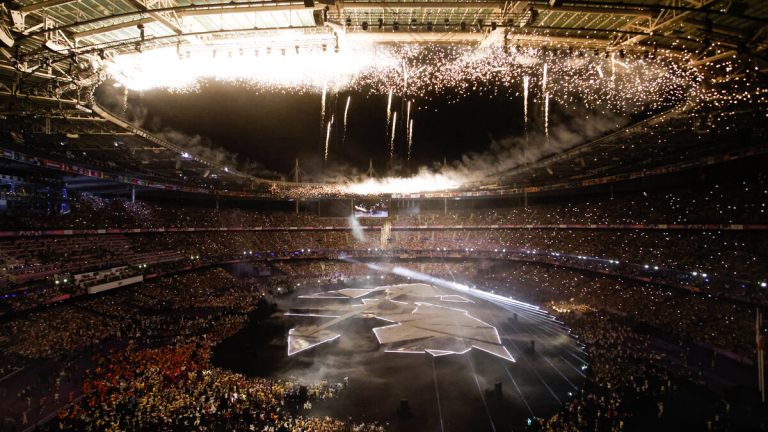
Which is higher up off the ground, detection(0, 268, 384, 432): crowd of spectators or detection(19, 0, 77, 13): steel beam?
detection(19, 0, 77, 13): steel beam

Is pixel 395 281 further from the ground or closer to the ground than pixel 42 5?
closer to the ground

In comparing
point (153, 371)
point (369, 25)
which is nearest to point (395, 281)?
point (153, 371)

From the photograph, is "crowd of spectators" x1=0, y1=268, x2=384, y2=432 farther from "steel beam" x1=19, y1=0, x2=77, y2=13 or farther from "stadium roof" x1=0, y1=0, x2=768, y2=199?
"steel beam" x1=19, y1=0, x2=77, y2=13

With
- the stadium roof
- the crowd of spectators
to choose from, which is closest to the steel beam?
the stadium roof

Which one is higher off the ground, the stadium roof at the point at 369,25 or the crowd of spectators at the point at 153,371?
the stadium roof at the point at 369,25

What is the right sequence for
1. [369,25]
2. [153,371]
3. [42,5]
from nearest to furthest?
[42,5] → [369,25] → [153,371]

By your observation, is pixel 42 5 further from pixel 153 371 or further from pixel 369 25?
pixel 153 371

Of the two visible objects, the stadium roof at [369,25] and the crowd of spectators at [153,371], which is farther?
the crowd of spectators at [153,371]

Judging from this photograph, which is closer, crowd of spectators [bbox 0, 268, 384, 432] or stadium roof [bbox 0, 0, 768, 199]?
stadium roof [bbox 0, 0, 768, 199]

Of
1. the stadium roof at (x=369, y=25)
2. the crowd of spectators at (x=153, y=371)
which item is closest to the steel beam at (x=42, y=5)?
the stadium roof at (x=369, y=25)

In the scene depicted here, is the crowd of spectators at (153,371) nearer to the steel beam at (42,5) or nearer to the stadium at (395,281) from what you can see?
the stadium at (395,281)

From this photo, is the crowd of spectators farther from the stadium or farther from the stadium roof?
the stadium roof

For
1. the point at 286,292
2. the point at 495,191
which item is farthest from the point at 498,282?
the point at 286,292
